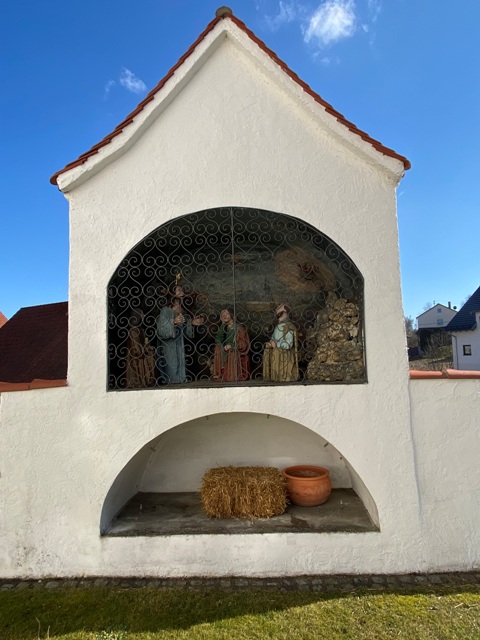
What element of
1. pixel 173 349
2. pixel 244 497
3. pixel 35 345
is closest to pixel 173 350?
pixel 173 349

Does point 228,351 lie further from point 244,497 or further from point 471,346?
point 471,346

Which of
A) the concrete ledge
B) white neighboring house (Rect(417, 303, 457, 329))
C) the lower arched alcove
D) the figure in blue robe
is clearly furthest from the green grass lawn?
white neighboring house (Rect(417, 303, 457, 329))

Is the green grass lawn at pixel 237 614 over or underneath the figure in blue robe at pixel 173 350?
underneath

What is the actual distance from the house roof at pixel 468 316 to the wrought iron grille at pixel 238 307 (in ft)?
74.3

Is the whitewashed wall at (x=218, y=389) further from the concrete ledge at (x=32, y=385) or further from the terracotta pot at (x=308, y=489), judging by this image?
the terracotta pot at (x=308, y=489)

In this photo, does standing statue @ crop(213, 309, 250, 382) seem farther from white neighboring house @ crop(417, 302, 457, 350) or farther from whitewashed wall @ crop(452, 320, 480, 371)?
white neighboring house @ crop(417, 302, 457, 350)

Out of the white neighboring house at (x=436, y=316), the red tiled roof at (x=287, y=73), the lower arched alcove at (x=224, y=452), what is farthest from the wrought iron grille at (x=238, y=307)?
the white neighboring house at (x=436, y=316)

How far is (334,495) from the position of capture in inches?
231

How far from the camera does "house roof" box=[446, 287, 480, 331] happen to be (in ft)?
82.4

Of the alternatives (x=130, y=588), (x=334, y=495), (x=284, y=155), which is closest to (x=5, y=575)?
(x=130, y=588)

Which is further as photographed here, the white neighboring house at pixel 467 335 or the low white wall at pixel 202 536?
the white neighboring house at pixel 467 335

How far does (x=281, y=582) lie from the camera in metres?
A: 4.54

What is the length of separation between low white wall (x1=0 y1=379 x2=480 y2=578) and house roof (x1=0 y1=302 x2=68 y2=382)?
18.1 feet

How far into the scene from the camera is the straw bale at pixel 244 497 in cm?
515
